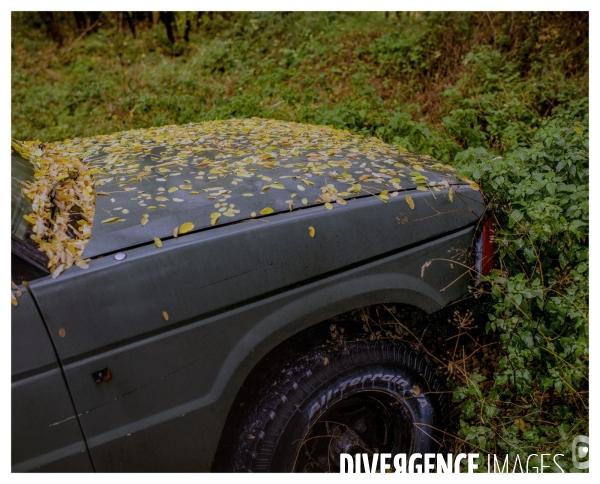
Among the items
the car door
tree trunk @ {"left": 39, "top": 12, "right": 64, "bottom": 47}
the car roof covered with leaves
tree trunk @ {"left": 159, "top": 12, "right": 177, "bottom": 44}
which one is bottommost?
the car door

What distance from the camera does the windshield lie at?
62.8 inches

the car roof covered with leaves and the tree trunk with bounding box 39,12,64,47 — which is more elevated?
the tree trunk with bounding box 39,12,64,47

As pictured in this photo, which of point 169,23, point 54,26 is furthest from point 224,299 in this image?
point 54,26

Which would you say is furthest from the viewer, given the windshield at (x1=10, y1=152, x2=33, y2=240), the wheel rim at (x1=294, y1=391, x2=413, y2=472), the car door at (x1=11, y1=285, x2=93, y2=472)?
the wheel rim at (x1=294, y1=391, x2=413, y2=472)

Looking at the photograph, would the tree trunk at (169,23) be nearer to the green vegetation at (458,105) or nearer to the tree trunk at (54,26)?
the green vegetation at (458,105)

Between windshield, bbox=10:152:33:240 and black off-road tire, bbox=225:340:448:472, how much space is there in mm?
1060

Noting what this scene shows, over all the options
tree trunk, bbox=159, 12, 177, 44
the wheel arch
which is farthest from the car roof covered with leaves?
tree trunk, bbox=159, 12, 177, 44

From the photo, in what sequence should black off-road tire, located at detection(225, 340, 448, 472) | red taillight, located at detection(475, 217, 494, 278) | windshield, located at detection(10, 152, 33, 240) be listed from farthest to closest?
red taillight, located at detection(475, 217, 494, 278) → black off-road tire, located at detection(225, 340, 448, 472) → windshield, located at detection(10, 152, 33, 240)

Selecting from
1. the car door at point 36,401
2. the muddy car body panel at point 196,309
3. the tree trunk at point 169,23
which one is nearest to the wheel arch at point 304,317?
the muddy car body panel at point 196,309

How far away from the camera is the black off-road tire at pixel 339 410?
186 centimetres

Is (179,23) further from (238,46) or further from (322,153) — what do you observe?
(322,153)

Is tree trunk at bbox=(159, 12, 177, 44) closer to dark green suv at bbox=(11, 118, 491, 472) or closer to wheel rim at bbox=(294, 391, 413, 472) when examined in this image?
dark green suv at bbox=(11, 118, 491, 472)

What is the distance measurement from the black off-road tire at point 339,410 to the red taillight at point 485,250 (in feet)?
1.77
